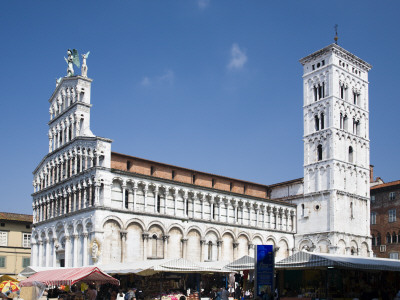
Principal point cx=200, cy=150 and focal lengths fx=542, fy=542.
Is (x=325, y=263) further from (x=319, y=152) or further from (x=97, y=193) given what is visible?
(x=319, y=152)

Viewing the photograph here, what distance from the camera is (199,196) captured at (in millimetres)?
50438

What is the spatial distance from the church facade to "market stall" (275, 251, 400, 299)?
56.8 feet

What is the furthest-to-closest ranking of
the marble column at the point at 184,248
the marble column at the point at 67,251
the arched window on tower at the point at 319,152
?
the arched window on tower at the point at 319,152 < the marble column at the point at 184,248 < the marble column at the point at 67,251

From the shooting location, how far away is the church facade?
44.2 m

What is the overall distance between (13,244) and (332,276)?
44.0m

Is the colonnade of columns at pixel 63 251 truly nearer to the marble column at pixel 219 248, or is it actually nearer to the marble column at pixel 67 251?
the marble column at pixel 67 251

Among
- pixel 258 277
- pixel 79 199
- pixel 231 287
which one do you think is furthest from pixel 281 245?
pixel 258 277

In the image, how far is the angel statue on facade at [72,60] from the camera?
164 feet

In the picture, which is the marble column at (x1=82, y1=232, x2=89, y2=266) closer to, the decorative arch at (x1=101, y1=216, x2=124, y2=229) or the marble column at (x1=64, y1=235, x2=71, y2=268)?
the decorative arch at (x1=101, y1=216, x2=124, y2=229)

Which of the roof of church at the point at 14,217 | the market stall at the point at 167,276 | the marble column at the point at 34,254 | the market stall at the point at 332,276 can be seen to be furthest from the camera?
the roof of church at the point at 14,217

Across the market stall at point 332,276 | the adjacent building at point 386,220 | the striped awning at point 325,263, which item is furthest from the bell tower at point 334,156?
the striped awning at point 325,263

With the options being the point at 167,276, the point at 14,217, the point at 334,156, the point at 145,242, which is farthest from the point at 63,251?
the point at 334,156

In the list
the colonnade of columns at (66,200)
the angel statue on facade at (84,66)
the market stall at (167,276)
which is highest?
the angel statue on facade at (84,66)

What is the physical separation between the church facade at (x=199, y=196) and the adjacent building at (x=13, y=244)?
33.5 feet
